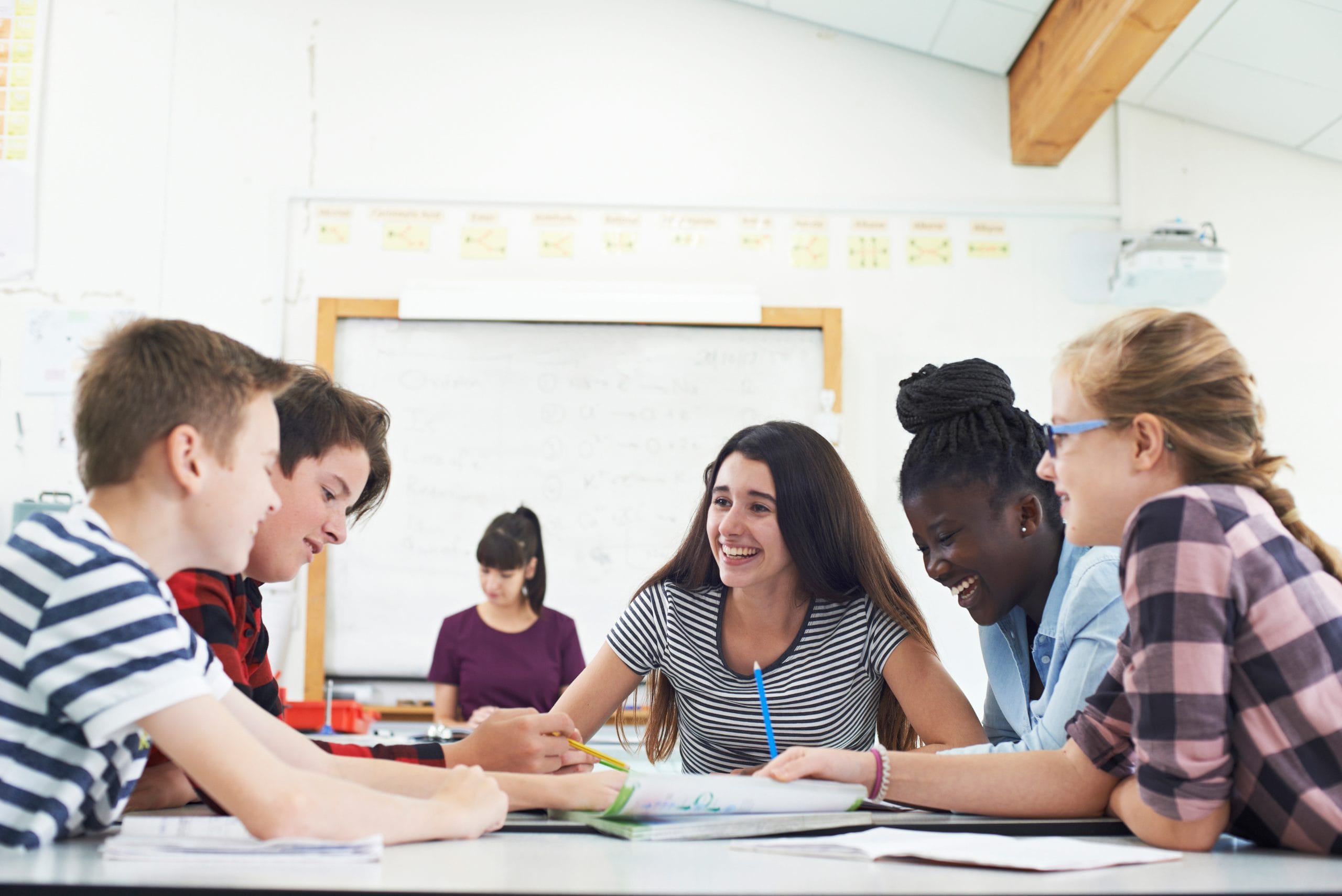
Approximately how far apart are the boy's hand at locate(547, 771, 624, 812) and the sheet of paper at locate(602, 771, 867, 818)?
34 millimetres

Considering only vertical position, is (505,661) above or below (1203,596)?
below

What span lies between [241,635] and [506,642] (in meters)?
1.93

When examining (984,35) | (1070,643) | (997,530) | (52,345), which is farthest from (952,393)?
(52,345)

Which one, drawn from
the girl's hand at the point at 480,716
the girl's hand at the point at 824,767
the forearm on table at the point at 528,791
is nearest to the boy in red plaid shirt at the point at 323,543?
the forearm on table at the point at 528,791

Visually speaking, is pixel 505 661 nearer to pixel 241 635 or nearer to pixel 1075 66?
pixel 241 635

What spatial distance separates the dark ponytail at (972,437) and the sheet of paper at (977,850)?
2.21 ft

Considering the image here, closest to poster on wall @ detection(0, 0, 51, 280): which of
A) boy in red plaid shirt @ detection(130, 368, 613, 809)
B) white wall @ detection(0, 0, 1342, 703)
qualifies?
white wall @ detection(0, 0, 1342, 703)

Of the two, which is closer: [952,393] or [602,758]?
[602,758]

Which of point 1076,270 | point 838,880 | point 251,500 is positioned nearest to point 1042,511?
point 838,880

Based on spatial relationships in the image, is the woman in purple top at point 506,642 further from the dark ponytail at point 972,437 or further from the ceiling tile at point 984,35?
the ceiling tile at point 984,35

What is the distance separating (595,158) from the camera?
3754 mm

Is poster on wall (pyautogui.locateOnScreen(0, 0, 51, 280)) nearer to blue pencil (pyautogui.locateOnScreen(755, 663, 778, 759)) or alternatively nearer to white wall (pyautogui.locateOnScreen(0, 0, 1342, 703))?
white wall (pyautogui.locateOnScreen(0, 0, 1342, 703))

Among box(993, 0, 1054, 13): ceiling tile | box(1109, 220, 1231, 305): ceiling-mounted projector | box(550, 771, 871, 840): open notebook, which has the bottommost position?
box(550, 771, 871, 840): open notebook

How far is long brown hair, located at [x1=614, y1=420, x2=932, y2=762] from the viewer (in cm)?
184
